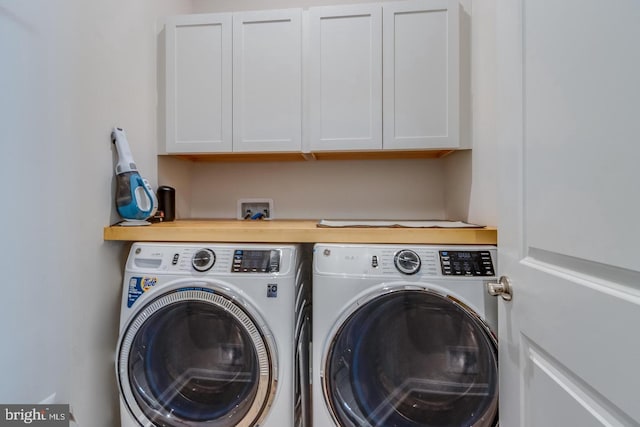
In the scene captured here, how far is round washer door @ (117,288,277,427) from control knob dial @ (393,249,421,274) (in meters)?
0.54

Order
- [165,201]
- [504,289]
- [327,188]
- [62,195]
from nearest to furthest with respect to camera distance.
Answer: [504,289] < [62,195] < [165,201] < [327,188]

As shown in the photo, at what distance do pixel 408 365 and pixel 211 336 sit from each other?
0.78 metres

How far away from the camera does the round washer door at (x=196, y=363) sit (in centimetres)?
105

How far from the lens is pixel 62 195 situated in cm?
99

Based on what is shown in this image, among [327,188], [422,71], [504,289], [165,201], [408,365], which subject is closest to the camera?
[504,289]

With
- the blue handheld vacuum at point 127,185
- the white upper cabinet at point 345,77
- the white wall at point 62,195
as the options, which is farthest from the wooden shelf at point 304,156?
the white wall at point 62,195

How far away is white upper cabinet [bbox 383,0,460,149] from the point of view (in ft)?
4.57

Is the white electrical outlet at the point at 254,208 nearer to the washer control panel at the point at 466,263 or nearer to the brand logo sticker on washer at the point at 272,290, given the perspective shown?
the brand logo sticker on washer at the point at 272,290

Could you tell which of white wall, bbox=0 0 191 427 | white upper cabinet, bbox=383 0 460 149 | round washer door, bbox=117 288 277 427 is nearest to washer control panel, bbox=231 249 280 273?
round washer door, bbox=117 288 277 427

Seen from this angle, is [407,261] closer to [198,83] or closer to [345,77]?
[345,77]

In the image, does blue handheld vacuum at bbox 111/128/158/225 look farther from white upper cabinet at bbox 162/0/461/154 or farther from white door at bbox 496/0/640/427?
white door at bbox 496/0/640/427

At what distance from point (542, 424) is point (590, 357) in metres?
0.27

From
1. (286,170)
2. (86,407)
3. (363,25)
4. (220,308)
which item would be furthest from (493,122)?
(86,407)

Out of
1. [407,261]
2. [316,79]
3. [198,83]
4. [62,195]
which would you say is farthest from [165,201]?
[407,261]
